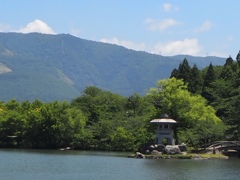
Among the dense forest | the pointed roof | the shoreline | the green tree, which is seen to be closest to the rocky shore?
the shoreline

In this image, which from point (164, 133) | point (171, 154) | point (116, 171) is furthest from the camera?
point (164, 133)

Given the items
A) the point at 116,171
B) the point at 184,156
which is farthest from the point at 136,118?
the point at 116,171

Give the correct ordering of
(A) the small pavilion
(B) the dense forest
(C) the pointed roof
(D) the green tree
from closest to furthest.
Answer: (C) the pointed roof, (A) the small pavilion, (D) the green tree, (B) the dense forest

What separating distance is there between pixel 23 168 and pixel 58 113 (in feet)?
125

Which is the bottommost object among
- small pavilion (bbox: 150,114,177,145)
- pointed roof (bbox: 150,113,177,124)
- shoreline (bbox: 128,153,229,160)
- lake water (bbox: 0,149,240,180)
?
lake water (bbox: 0,149,240,180)

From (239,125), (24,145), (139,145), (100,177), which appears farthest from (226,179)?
(24,145)

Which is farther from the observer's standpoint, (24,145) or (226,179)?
(24,145)

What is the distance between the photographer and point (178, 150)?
56.8m

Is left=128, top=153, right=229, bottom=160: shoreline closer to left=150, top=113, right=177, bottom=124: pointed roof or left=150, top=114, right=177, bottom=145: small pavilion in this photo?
left=150, top=114, right=177, bottom=145: small pavilion

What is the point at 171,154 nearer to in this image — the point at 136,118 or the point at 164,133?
the point at 164,133

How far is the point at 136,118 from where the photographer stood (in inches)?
3063

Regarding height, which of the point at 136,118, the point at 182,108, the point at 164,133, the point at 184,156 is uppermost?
the point at 136,118

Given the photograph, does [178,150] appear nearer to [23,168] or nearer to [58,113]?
[23,168]

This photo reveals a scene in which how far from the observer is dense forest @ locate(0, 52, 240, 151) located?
63.3 metres
